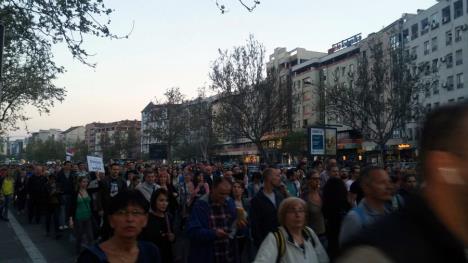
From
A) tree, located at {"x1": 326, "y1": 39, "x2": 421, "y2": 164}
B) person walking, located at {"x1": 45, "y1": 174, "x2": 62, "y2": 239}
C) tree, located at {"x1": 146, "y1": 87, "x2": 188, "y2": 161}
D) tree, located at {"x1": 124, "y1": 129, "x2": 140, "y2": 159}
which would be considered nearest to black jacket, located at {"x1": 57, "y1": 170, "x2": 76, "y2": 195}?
person walking, located at {"x1": 45, "y1": 174, "x2": 62, "y2": 239}

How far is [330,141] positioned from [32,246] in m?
12.2

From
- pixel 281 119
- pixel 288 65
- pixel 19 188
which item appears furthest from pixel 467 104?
pixel 288 65

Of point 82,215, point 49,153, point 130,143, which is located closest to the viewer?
point 82,215

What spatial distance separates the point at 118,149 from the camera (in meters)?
95.2

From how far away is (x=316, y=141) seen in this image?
18.3m

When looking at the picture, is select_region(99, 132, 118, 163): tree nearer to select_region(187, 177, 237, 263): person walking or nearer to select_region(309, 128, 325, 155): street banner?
select_region(309, 128, 325, 155): street banner

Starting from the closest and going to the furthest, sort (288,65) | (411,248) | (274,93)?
(411,248) → (274,93) → (288,65)

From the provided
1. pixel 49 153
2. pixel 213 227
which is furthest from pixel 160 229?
pixel 49 153

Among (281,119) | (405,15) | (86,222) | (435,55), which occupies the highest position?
(405,15)

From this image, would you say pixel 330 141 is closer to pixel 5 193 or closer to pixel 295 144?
pixel 5 193

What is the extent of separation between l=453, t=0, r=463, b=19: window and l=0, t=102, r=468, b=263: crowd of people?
44444 mm

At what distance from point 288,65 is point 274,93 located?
51564 mm

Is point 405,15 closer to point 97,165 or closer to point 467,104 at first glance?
point 97,165

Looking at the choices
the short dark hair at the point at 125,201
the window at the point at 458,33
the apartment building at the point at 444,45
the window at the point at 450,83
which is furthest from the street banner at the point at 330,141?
the window at the point at 450,83
